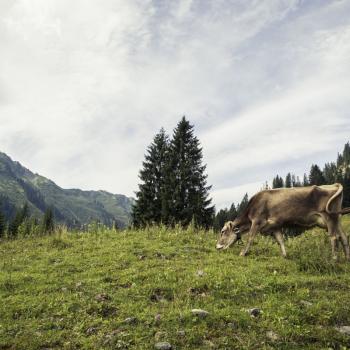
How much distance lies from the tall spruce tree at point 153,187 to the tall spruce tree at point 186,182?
113 centimetres

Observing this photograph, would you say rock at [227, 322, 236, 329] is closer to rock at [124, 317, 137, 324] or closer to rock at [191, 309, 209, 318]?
rock at [191, 309, 209, 318]

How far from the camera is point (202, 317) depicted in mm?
6777

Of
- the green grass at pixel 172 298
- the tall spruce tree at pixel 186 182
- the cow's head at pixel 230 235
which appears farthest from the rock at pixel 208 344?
the tall spruce tree at pixel 186 182

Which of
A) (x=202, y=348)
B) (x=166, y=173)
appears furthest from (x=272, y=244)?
(x=166, y=173)

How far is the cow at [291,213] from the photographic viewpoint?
11.8 metres

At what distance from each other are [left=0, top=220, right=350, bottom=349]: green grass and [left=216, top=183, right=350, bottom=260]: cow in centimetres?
71

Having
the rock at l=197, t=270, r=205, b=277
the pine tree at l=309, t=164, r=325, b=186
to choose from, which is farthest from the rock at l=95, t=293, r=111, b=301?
the pine tree at l=309, t=164, r=325, b=186

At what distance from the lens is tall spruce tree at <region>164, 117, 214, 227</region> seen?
45875 mm

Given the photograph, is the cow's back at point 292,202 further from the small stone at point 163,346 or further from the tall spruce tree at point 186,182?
the tall spruce tree at point 186,182

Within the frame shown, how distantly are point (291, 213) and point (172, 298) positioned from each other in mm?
6120

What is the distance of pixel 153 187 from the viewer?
49.3 metres

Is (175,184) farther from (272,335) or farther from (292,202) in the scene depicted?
(272,335)

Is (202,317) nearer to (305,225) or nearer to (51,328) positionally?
(51,328)

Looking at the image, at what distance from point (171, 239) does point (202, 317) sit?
9226mm
